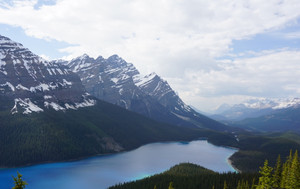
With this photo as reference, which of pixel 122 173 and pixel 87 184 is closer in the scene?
pixel 87 184

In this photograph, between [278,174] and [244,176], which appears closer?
[278,174]

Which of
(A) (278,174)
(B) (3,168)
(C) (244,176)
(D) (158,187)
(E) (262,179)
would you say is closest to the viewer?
(E) (262,179)

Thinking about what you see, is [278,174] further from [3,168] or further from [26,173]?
[3,168]

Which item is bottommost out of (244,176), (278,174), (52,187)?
(52,187)

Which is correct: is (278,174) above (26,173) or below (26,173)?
above

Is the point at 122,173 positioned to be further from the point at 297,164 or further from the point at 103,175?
the point at 297,164

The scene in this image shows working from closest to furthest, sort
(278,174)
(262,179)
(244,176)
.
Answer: (262,179) → (278,174) → (244,176)

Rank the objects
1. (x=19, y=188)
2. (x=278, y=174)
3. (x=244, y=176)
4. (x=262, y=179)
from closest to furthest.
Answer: (x=19, y=188)
(x=262, y=179)
(x=278, y=174)
(x=244, y=176)

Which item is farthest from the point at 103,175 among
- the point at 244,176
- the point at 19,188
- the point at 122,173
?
the point at 19,188

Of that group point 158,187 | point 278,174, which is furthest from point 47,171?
point 278,174
